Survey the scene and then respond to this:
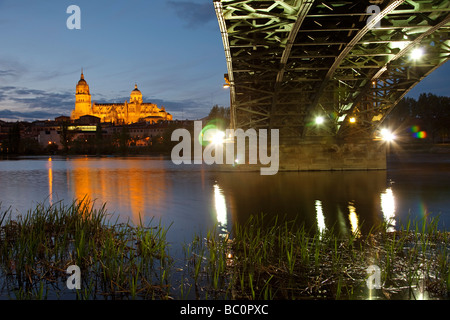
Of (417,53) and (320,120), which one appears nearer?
(417,53)

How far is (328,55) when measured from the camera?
20.4m

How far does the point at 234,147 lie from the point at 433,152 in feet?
189

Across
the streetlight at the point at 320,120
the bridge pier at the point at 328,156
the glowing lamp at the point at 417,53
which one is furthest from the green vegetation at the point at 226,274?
the bridge pier at the point at 328,156

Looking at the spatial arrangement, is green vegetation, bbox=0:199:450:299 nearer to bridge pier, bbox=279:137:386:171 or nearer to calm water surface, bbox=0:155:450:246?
calm water surface, bbox=0:155:450:246

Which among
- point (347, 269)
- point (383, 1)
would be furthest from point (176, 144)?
point (347, 269)

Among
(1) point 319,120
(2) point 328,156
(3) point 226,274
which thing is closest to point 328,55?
(1) point 319,120

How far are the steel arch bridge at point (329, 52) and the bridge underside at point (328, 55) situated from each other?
0.04 metres

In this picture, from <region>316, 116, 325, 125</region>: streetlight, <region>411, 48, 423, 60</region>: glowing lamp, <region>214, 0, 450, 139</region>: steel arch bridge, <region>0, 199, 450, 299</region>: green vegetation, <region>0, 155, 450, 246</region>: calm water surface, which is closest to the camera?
<region>0, 199, 450, 299</region>: green vegetation

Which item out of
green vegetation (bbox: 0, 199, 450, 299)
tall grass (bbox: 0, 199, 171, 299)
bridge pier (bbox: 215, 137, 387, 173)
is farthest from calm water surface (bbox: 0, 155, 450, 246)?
bridge pier (bbox: 215, 137, 387, 173)

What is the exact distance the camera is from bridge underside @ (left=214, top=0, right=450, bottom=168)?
15867 mm

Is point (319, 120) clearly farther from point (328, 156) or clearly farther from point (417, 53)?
point (417, 53)

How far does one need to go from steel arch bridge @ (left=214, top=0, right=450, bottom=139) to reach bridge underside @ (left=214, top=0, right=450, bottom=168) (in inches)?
1.7

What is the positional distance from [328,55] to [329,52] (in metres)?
0.89

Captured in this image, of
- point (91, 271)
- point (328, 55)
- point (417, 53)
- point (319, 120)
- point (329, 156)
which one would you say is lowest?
point (91, 271)
